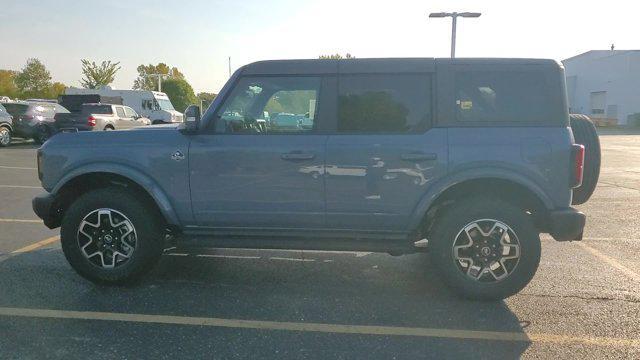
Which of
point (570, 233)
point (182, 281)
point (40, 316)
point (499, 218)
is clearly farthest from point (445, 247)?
point (40, 316)

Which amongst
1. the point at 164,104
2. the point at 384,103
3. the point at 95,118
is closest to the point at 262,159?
the point at 384,103

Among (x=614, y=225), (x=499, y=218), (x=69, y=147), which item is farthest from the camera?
(x=614, y=225)

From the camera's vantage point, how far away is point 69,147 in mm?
4352

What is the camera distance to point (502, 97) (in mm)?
4043

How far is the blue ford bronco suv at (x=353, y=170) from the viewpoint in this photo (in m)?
3.99

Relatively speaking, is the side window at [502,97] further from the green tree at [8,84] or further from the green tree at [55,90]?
the green tree at [8,84]

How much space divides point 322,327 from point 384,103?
190 cm

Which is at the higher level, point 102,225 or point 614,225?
point 102,225

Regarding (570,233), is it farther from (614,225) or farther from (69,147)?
(69,147)

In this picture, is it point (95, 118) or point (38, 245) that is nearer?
point (38, 245)

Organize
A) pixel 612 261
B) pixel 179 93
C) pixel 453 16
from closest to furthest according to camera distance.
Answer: pixel 612 261
pixel 453 16
pixel 179 93

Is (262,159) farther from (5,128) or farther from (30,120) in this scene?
(30,120)

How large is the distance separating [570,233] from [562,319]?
692mm

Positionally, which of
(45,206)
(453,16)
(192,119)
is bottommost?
(45,206)
